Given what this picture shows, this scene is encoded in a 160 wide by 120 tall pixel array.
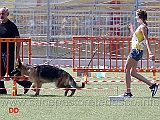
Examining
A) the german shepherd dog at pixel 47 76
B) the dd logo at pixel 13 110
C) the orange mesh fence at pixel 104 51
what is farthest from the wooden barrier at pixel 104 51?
the dd logo at pixel 13 110

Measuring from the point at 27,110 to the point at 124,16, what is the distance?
12.7 m

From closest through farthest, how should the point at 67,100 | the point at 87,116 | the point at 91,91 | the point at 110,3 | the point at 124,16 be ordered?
the point at 87,116 < the point at 67,100 < the point at 91,91 < the point at 124,16 < the point at 110,3

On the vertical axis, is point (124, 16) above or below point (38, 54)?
above

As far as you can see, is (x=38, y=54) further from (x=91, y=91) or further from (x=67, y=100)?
(x=67, y=100)

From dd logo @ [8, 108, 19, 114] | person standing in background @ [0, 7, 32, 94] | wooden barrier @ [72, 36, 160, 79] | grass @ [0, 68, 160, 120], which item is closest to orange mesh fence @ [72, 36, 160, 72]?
wooden barrier @ [72, 36, 160, 79]

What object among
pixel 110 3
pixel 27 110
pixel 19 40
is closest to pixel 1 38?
pixel 19 40

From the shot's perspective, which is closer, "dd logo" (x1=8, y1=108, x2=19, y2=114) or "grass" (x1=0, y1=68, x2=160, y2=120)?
"grass" (x1=0, y1=68, x2=160, y2=120)

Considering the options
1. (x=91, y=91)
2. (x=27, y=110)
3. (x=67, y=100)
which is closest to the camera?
(x=27, y=110)

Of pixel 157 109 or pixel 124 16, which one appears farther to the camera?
pixel 124 16

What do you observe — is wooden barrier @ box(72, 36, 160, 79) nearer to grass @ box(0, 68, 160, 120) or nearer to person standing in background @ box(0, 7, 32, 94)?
grass @ box(0, 68, 160, 120)

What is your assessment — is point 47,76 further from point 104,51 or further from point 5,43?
point 104,51

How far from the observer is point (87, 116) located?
358 inches

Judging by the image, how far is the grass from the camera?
A: 9094 mm

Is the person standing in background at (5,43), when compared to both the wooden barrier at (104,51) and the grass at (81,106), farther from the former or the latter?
the wooden barrier at (104,51)
